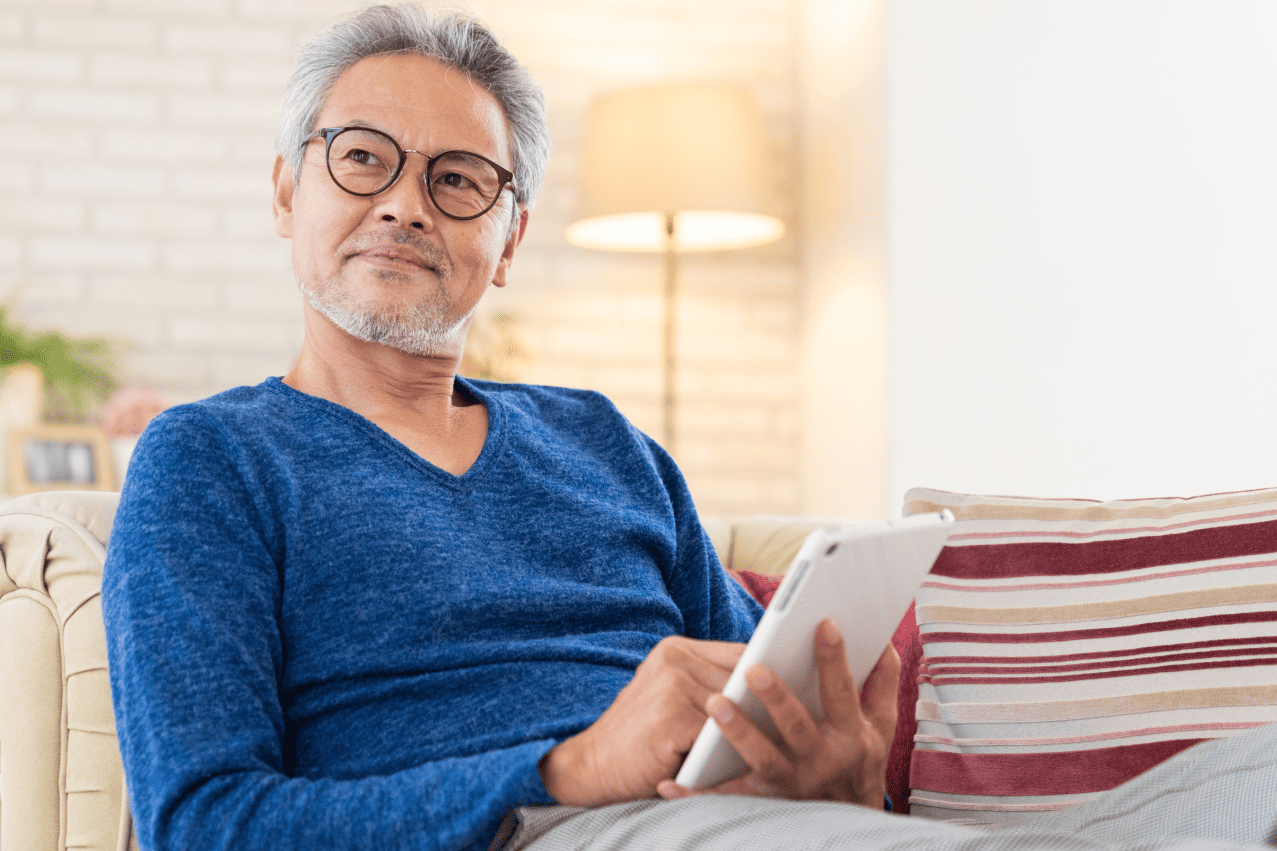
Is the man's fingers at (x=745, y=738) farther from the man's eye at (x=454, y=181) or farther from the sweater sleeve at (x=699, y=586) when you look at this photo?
the man's eye at (x=454, y=181)

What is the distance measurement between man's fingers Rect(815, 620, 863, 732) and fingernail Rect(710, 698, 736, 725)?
0.29 ft

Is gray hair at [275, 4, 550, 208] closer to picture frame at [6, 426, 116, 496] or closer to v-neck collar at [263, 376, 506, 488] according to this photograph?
v-neck collar at [263, 376, 506, 488]

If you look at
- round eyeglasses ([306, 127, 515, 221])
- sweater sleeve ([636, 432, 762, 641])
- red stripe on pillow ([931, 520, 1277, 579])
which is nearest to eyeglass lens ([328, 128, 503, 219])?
round eyeglasses ([306, 127, 515, 221])

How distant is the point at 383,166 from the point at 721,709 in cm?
68

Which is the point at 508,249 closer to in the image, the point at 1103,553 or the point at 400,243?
the point at 400,243

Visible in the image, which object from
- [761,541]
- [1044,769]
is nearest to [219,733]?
[1044,769]

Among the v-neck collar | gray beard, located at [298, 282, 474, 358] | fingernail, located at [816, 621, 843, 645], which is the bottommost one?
fingernail, located at [816, 621, 843, 645]

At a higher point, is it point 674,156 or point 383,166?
point 674,156

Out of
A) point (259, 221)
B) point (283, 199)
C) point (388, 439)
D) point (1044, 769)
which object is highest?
point (259, 221)

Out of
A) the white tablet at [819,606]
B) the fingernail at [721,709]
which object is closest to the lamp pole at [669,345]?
the white tablet at [819,606]

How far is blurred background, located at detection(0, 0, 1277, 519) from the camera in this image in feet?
7.83

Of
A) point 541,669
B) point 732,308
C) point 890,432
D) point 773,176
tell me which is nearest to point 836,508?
point 890,432

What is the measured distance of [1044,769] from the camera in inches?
43.8

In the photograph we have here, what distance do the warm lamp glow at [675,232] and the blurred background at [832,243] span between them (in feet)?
0.29
